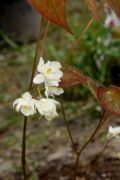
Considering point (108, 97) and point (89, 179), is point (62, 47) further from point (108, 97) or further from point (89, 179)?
point (108, 97)

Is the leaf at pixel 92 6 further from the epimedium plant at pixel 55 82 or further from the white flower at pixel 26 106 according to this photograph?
the white flower at pixel 26 106

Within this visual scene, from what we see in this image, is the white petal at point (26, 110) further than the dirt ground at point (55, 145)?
No

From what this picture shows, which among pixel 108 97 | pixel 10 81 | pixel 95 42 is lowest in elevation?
pixel 10 81

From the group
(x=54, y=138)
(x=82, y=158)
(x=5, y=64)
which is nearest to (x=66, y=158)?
(x=82, y=158)

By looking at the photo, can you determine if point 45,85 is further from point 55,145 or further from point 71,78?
point 55,145

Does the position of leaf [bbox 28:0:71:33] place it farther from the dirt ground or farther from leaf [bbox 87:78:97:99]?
the dirt ground

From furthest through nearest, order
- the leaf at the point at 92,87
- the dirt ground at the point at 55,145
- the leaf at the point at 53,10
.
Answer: the dirt ground at the point at 55,145 < the leaf at the point at 92,87 < the leaf at the point at 53,10

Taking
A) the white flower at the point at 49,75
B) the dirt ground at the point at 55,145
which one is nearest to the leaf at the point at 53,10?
the white flower at the point at 49,75
